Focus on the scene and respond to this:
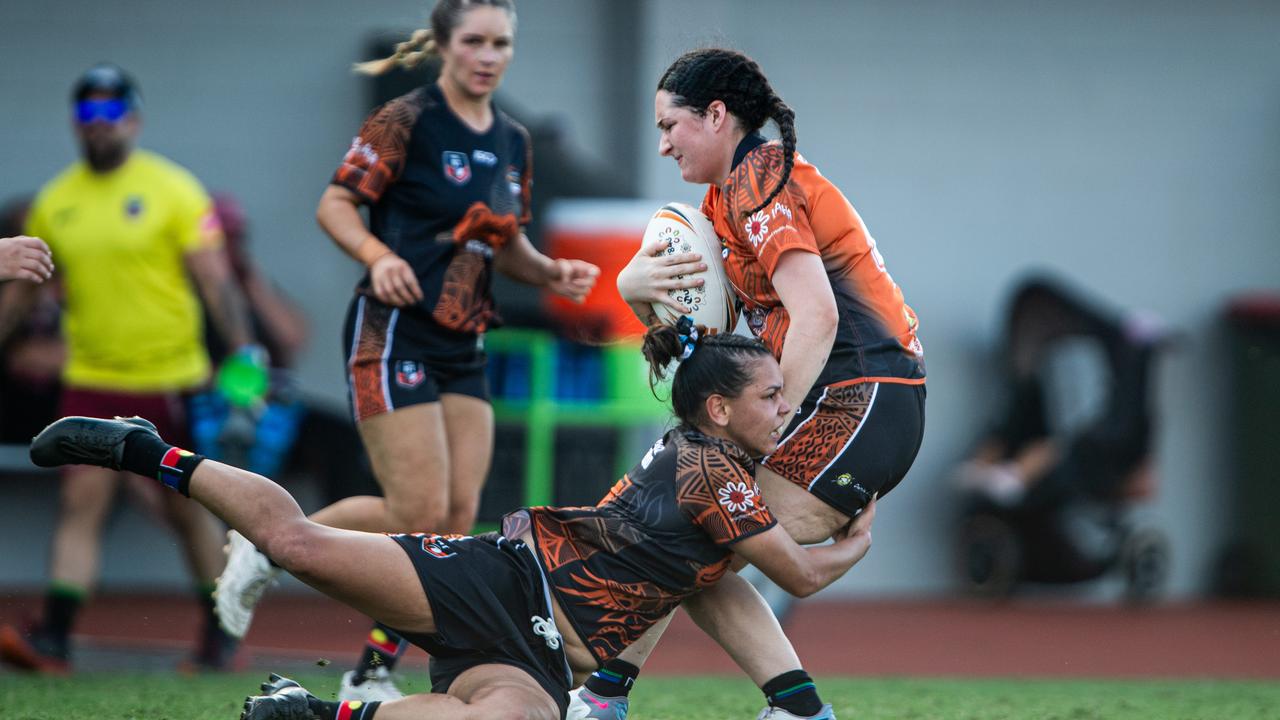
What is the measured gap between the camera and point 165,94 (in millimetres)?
9523

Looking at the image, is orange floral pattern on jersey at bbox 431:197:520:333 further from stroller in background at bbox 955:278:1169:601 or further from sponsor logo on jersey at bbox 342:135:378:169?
stroller in background at bbox 955:278:1169:601

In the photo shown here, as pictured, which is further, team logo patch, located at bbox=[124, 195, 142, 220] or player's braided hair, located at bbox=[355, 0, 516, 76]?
team logo patch, located at bbox=[124, 195, 142, 220]

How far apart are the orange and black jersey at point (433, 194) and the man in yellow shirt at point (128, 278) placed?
190cm

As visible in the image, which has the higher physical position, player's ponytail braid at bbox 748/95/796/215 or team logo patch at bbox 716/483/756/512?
player's ponytail braid at bbox 748/95/796/215

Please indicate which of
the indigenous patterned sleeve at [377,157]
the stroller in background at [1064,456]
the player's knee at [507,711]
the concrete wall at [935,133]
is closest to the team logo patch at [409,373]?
the indigenous patterned sleeve at [377,157]

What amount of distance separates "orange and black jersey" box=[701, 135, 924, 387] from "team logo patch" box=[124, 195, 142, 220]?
338cm

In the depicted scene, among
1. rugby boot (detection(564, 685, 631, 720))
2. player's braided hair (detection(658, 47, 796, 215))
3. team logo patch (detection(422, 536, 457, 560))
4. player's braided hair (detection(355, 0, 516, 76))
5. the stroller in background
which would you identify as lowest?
the stroller in background

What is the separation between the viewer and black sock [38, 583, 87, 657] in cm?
586

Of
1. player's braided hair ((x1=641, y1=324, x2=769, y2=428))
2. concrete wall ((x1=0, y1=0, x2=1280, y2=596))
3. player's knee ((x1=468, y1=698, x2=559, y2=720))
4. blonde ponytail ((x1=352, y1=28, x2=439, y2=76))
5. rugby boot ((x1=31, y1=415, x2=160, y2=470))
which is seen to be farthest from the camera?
concrete wall ((x1=0, y1=0, x2=1280, y2=596))

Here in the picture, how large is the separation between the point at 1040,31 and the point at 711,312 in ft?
24.8

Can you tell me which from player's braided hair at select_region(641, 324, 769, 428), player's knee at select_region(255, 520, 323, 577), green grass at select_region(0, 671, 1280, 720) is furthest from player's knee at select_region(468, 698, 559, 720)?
green grass at select_region(0, 671, 1280, 720)

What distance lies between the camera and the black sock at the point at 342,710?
3330mm

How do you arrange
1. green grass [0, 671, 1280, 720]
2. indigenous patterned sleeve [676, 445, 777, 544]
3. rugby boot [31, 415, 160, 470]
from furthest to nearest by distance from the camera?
green grass [0, 671, 1280, 720]
indigenous patterned sleeve [676, 445, 777, 544]
rugby boot [31, 415, 160, 470]

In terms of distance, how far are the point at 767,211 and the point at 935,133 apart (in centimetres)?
721
